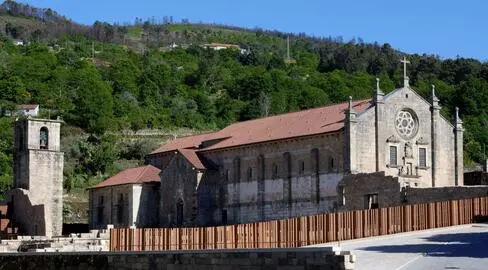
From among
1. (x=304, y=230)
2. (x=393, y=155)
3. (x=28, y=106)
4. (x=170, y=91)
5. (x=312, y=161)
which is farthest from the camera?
(x=170, y=91)

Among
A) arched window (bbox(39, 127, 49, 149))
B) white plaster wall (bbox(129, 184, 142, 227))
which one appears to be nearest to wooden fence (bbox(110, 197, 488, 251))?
white plaster wall (bbox(129, 184, 142, 227))

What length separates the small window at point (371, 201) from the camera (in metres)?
59.2

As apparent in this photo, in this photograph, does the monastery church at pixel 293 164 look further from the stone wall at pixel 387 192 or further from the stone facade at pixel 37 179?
the stone facade at pixel 37 179

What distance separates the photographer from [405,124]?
223 feet

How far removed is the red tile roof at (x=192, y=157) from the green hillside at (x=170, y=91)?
94.4 ft

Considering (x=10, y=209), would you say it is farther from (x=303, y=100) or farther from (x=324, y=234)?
(x=303, y=100)

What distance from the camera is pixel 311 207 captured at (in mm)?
66250

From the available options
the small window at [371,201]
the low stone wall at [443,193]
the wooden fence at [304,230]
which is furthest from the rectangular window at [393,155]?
the wooden fence at [304,230]

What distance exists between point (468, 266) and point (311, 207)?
117 feet

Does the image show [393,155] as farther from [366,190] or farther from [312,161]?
[366,190]

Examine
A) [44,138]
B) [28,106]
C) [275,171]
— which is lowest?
[275,171]

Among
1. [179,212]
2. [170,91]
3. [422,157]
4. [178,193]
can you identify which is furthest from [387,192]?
[170,91]

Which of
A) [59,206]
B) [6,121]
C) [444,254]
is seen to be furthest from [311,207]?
[6,121]

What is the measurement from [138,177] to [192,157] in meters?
5.99
